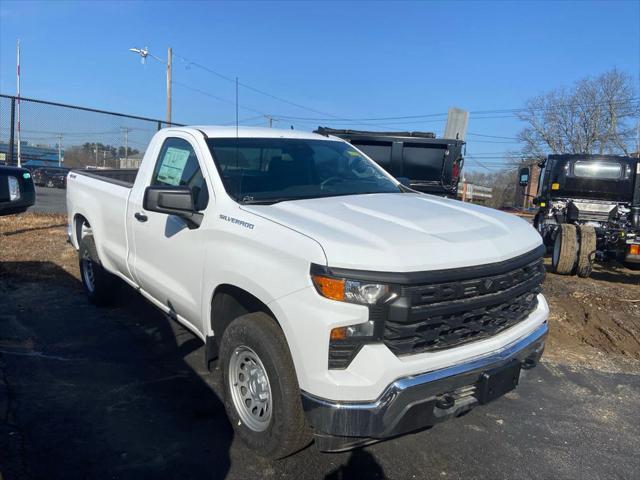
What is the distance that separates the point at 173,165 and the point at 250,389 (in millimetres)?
2014

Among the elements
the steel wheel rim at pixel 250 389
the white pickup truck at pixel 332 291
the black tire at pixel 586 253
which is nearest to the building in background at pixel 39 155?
the white pickup truck at pixel 332 291

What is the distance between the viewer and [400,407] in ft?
8.31

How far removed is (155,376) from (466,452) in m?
2.46

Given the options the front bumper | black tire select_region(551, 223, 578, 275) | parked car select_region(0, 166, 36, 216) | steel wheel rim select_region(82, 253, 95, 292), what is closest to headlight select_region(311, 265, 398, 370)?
the front bumper

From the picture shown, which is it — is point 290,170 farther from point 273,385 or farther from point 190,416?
point 190,416

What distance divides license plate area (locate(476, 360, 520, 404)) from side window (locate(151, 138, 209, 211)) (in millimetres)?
2046

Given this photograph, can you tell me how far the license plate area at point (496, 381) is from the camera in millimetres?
2809

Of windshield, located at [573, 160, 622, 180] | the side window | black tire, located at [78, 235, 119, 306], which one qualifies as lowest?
black tire, located at [78, 235, 119, 306]

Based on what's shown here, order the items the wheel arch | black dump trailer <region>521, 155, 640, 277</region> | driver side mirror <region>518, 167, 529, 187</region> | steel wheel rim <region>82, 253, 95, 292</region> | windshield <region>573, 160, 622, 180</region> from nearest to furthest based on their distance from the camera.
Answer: the wheel arch
steel wheel rim <region>82, 253, 95, 292</region>
black dump trailer <region>521, 155, 640, 277</region>
windshield <region>573, 160, 622, 180</region>
driver side mirror <region>518, 167, 529, 187</region>

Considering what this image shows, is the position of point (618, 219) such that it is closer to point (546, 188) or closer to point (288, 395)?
point (546, 188)

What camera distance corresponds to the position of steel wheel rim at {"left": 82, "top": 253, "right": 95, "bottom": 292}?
5.91m

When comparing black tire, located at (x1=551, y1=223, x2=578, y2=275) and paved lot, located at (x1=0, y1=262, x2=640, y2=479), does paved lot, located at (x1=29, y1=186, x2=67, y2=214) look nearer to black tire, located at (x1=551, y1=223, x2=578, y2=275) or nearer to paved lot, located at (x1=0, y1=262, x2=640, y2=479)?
paved lot, located at (x1=0, y1=262, x2=640, y2=479)

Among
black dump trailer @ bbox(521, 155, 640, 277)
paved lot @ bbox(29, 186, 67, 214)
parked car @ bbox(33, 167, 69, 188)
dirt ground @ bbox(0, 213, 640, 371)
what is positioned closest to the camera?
dirt ground @ bbox(0, 213, 640, 371)

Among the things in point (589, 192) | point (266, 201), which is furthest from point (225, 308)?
point (589, 192)
